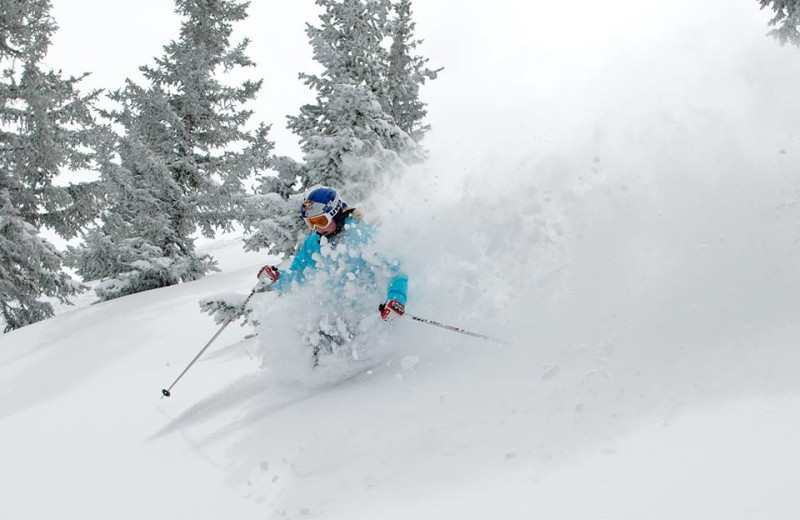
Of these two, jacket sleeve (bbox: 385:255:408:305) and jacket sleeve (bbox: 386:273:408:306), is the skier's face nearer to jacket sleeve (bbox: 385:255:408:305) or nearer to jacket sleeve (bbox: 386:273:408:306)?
jacket sleeve (bbox: 385:255:408:305)

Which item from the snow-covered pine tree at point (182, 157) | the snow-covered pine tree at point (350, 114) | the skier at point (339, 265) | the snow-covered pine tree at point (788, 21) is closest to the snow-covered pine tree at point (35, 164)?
the snow-covered pine tree at point (182, 157)

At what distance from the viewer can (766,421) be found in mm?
2965

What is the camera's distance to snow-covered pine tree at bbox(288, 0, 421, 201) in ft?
35.0

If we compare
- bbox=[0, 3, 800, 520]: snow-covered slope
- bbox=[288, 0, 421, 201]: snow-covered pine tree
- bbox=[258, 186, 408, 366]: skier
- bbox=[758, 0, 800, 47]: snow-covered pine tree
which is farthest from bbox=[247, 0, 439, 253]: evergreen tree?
bbox=[758, 0, 800, 47]: snow-covered pine tree

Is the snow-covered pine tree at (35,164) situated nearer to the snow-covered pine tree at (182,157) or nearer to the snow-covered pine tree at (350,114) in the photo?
the snow-covered pine tree at (182,157)

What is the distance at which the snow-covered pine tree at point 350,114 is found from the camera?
10656 millimetres

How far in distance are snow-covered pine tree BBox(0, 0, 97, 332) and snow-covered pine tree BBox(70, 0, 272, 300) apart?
3.88 ft

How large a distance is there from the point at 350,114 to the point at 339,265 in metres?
5.68

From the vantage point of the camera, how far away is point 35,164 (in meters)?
17.2

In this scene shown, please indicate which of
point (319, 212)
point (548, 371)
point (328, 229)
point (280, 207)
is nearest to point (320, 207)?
point (319, 212)

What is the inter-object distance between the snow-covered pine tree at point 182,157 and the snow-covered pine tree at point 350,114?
7.40m

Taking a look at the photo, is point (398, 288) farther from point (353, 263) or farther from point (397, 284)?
point (353, 263)

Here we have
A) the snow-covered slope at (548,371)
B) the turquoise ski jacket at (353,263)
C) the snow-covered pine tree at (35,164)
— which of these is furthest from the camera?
the snow-covered pine tree at (35,164)

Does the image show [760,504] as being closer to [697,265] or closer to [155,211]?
[697,265]
